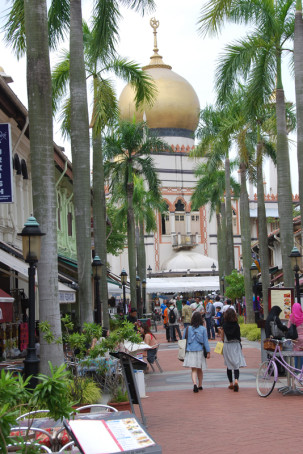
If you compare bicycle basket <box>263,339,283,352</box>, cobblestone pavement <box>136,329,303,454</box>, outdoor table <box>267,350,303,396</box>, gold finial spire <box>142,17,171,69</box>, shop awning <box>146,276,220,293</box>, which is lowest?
cobblestone pavement <box>136,329,303,454</box>

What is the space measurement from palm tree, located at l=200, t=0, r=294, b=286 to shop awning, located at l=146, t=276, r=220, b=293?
109 ft

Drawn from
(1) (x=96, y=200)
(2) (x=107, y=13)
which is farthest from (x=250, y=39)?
(1) (x=96, y=200)

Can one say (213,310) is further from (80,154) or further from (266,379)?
(266,379)

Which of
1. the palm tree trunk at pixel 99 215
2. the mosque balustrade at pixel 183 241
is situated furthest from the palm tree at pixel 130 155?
the mosque balustrade at pixel 183 241

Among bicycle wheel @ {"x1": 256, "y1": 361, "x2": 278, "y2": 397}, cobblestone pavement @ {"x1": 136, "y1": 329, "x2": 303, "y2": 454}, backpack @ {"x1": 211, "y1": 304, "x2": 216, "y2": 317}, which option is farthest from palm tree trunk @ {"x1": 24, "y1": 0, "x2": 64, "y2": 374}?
backpack @ {"x1": 211, "y1": 304, "x2": 216, "y2": 317}

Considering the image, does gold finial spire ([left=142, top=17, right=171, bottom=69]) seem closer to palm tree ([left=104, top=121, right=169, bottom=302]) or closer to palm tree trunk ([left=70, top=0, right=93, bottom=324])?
palm tree ([left=104, top=121, right=169, bottom=302])

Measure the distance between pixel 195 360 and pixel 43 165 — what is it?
505cm

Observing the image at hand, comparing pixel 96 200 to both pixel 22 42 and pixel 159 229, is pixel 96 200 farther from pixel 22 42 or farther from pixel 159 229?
pixel 159 229

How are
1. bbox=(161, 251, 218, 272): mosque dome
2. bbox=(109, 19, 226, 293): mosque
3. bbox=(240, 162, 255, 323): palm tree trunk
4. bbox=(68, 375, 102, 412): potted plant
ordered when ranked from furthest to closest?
bbox=(109, 19, 226, 293): mosque < bbox=(161, 251, 218, 272): mosque dome < bbox=(240, 162, 255, 323): palm tree trunk < bbox=(68, 375, 102, 412): potted plant

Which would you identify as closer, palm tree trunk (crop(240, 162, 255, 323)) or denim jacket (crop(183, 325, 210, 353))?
denim jacket (crop(183, 325, 210, 353))

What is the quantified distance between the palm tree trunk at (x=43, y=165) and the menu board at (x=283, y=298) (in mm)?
6648

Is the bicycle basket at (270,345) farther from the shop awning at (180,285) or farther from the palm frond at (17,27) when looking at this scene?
the shop awning at (180,285)

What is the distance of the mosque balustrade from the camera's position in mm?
72125

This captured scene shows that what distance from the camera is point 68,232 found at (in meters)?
34.0
